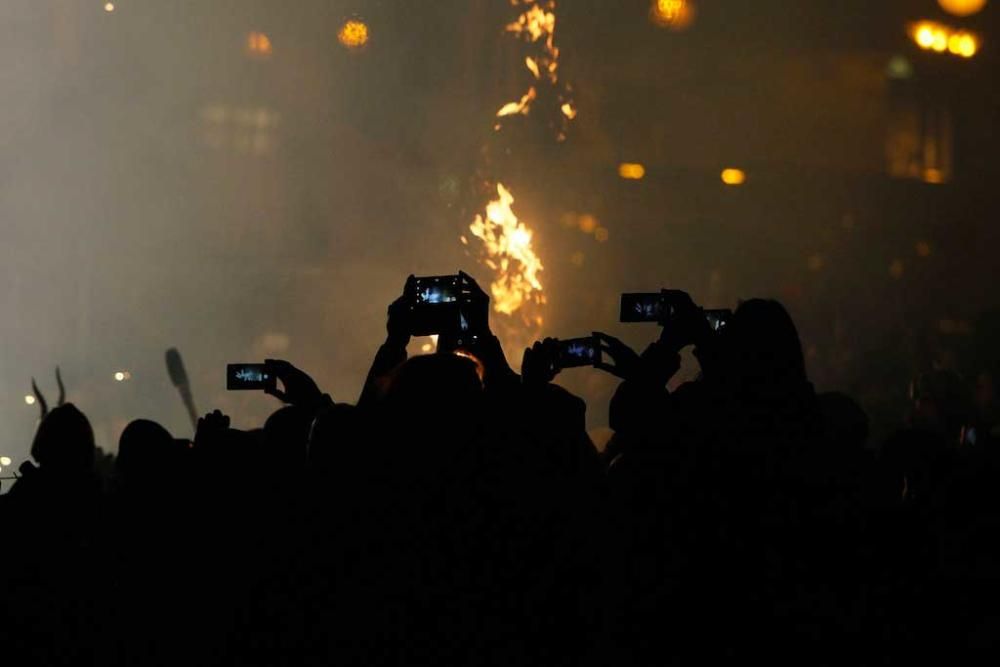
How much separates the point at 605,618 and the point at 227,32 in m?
41.9

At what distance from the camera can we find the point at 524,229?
29484 millimetres

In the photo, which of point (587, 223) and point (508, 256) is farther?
point (508, 256)

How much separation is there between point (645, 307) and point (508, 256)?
24052 mm

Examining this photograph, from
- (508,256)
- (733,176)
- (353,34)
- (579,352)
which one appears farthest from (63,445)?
(353,34)

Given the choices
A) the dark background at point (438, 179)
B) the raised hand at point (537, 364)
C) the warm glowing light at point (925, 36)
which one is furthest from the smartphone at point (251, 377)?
the warm glowing light at point (925, 36)

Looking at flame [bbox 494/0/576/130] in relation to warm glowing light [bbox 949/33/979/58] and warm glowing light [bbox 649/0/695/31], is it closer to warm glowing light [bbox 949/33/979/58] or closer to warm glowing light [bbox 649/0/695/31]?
warm glowing light [bbox 649/0/695/31]

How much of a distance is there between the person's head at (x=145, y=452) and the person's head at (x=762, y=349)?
207 cm

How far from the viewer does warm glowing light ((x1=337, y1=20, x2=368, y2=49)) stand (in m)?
37.7

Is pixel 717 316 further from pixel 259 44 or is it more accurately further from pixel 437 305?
pixel 259 44

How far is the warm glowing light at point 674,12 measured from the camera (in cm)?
1488

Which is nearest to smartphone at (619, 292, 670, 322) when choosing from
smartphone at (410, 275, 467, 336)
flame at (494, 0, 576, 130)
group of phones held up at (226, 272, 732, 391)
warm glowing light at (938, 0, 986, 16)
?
group of phones held up at (226, 272, 732, 391)

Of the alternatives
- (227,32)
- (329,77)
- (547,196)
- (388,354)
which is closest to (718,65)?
(547,196)

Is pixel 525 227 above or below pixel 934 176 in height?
above

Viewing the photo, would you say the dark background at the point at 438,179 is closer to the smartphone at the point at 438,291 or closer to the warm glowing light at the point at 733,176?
the warm glowing light at the point at 733,176
